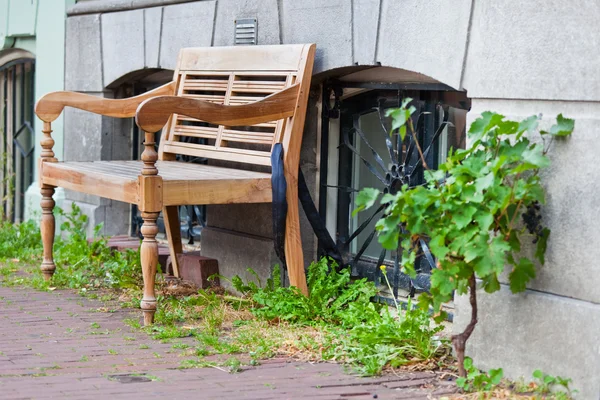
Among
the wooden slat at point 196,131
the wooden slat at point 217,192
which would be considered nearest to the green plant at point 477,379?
the wooden slat at point 217,192

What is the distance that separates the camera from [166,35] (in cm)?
625

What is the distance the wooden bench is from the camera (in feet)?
14.7

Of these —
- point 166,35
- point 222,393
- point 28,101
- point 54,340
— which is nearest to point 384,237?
point 222,393

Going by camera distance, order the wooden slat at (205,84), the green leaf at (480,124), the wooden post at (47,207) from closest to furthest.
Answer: the green leaf at (480,124) → the wooden slat at (205,84) → the wooden post at (47,207)

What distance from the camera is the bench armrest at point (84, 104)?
552cm

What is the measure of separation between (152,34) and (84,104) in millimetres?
1004

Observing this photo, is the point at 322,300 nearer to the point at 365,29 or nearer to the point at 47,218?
the point at 365,29

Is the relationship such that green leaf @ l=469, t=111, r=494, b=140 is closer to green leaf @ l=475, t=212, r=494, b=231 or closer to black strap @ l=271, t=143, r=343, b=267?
green leaf @ l=475, t=212, r=494, b=231

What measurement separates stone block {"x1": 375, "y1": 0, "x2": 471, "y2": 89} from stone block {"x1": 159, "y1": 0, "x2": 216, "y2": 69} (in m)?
1.59

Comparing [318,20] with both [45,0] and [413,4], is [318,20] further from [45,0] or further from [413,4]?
[45,0]

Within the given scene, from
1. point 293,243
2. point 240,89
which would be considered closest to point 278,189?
point 293,243

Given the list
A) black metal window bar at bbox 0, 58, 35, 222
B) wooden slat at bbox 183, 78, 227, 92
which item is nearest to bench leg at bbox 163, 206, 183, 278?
wooden slat at bbox 183, 78, 227, 92

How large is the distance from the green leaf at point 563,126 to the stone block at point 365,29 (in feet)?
4.67

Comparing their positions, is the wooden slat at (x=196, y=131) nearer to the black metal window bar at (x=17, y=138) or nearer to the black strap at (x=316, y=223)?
the black strap at (x=316, y=223)
